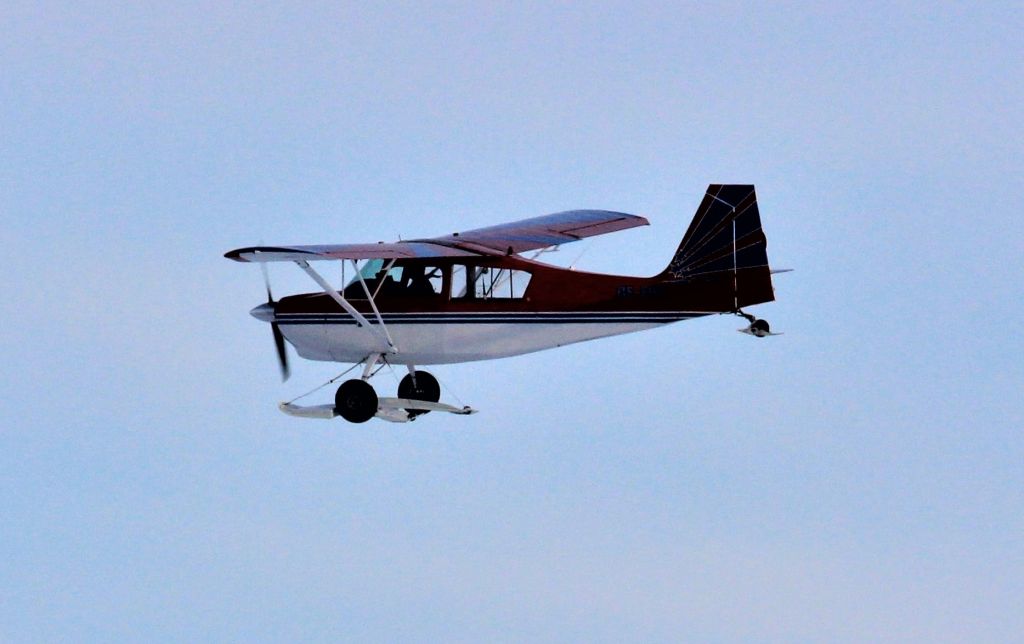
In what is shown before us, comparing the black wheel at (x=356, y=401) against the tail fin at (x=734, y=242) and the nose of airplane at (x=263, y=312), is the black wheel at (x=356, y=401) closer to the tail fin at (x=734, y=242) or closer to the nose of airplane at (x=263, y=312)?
the nose of airplane at (x=263, y=312)

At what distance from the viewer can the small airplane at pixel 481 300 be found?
2911cm

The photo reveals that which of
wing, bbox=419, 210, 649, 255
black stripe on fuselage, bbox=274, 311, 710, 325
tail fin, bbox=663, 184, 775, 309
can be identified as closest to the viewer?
tail fin, bbox=663, 184, 775, 309

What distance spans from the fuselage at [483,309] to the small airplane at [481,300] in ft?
0.05

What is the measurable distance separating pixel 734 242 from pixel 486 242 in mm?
3724

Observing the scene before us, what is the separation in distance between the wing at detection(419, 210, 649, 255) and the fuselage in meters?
0.37

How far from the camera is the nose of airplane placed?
3112cm

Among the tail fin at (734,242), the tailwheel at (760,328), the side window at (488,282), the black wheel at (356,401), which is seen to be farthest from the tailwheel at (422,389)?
the tailwheel at (760,328)

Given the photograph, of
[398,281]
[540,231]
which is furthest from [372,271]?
[540,231]

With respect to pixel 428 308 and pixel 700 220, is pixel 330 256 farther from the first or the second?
pixel 700 220

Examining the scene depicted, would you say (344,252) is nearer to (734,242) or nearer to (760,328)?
(734,242)

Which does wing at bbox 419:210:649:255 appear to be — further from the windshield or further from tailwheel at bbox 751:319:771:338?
tailwheel at bbox 751:319:771:338

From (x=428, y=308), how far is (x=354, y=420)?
1.85 metres

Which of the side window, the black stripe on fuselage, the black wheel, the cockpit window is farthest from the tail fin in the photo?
the black wheel

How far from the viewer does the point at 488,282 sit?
99.0 feet
